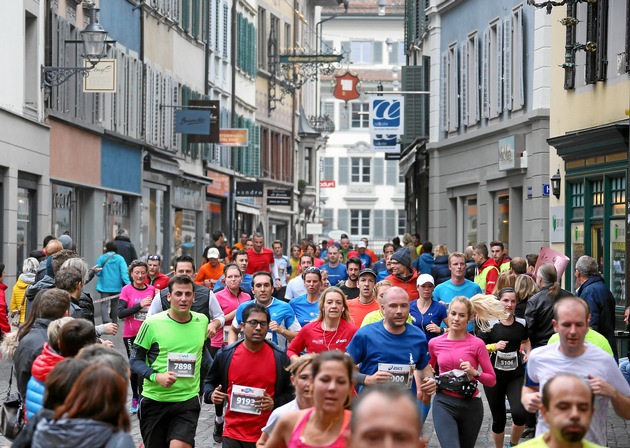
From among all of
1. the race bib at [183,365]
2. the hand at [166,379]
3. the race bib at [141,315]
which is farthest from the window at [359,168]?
the hand at [166,379]

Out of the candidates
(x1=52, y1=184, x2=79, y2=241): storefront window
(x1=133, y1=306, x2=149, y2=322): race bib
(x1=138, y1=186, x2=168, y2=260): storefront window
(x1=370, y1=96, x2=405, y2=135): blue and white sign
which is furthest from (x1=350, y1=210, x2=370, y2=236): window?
(x1=133, y1=306, x2=149, y2=322): race bib

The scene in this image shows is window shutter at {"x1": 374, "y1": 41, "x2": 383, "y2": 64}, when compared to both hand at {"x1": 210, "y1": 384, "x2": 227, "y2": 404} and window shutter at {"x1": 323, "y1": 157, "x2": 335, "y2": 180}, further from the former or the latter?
hand at {"x1": 210, "y1": 384, "x2": 227, "y2": 404}

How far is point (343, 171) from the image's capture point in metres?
98.6

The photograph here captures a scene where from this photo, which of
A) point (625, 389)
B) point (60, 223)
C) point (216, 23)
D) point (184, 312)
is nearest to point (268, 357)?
point (184, 312)

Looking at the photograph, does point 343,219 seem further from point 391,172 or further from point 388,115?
point 388,115

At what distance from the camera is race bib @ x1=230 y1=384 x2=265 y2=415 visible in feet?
31.4

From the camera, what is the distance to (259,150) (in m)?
56.2

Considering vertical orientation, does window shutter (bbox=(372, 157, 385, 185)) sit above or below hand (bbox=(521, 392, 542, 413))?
→ above

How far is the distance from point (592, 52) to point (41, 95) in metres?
9.77

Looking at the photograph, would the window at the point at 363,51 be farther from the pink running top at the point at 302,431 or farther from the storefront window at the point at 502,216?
the pink running top at the point at 302,431

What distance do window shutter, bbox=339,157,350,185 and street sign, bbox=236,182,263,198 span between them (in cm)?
5027

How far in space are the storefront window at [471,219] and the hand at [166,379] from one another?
21836 millimetres

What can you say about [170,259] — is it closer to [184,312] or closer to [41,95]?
[41,95]

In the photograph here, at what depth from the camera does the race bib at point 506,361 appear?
12797mm
